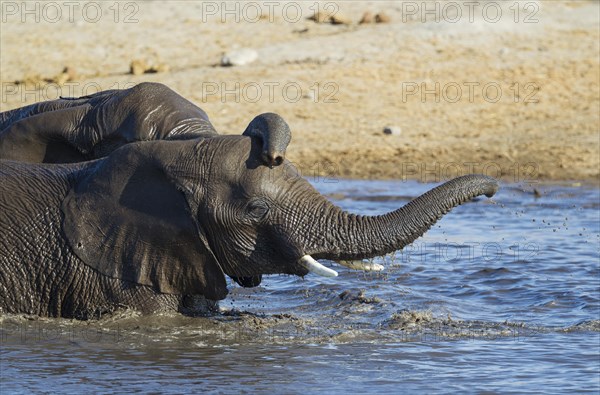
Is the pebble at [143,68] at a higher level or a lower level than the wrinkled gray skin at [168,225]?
higher

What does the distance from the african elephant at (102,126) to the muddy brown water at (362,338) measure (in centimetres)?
124

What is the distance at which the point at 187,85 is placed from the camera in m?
18.6

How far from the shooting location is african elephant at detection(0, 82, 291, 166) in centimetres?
839

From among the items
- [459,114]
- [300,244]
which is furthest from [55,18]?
[300,244]

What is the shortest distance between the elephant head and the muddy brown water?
0.32m

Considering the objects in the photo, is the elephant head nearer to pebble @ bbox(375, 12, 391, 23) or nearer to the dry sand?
the dry sand

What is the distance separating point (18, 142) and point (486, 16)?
42.5 feet

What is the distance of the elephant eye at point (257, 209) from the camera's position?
7426 millimetres

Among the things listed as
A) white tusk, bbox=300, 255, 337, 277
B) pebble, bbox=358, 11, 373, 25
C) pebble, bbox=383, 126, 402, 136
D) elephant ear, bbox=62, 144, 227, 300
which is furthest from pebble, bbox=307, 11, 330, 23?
white tusk, bbox=300, 255, 337, 277

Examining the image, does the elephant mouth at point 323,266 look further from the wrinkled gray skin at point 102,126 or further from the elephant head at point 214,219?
the wrinkled gray skin at point 102,126

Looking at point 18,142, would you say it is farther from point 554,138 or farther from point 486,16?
point 486,16

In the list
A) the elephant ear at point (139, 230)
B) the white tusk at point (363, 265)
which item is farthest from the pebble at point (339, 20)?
the white tusk at point (363, 265)

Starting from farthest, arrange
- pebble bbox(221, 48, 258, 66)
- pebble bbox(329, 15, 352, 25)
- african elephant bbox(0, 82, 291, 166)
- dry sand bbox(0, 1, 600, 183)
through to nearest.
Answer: pebble bbox(329, 15, 352, 25) → pebble bbox(221, 48, 258, 66) → dry sand bbox(0, 1, 600, 183) → african elephant bbox(0, 82, 291, 166)

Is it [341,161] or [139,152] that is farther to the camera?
[341,161]
